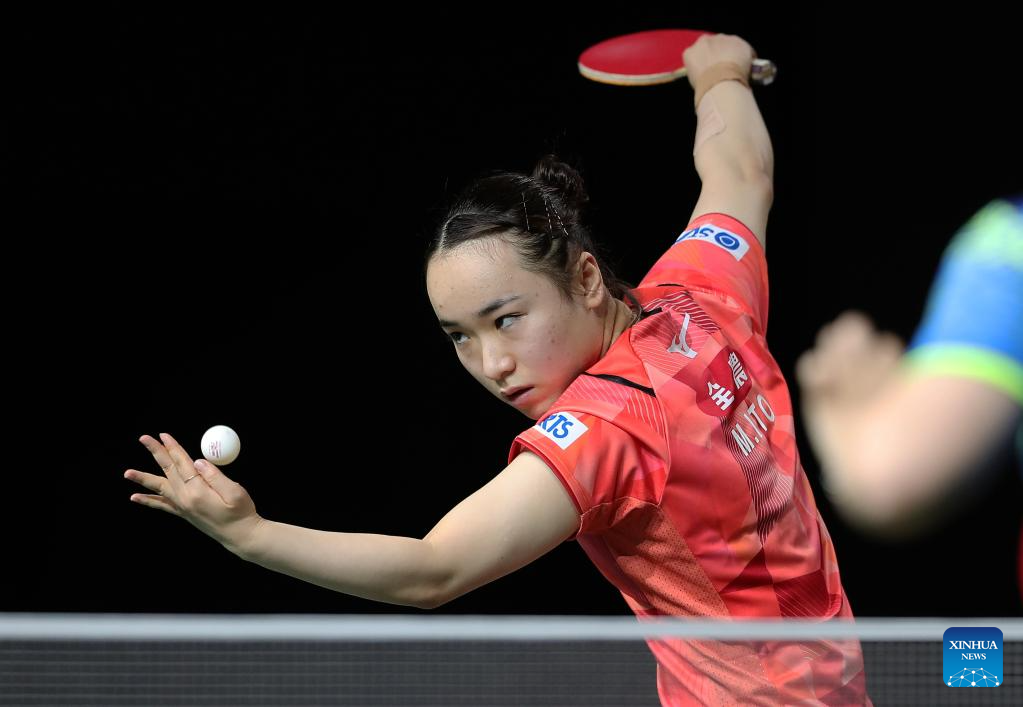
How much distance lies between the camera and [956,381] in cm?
134

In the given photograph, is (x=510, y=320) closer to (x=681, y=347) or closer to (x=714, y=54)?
(x=681, y=347)

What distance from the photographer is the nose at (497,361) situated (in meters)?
2.23

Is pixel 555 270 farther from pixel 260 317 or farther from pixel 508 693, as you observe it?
pixel 260 317

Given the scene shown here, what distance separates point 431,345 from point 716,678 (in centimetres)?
232

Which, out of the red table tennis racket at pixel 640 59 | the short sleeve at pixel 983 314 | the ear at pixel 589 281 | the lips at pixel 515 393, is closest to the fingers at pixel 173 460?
the lips at pixel 515 393

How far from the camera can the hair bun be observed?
249 centimetres

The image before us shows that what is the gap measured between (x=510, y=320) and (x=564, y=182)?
423mm

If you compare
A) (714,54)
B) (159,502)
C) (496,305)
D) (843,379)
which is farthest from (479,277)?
(714,54)

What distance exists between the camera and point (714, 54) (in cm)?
→ 323

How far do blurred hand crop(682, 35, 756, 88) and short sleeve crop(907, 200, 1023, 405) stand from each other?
1805mm

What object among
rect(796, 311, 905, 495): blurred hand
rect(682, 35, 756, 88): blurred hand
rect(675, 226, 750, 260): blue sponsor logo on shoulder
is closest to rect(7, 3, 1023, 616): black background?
rect(682, 35, 756, 88): blurred hand

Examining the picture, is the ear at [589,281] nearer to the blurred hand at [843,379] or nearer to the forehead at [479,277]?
the forehead at [479,277]

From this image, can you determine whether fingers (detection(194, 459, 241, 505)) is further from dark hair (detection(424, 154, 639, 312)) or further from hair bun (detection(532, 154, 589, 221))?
hair bun (detection(532, 154, 589, 221))

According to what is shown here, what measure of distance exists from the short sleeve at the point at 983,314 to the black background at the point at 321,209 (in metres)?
2.59
